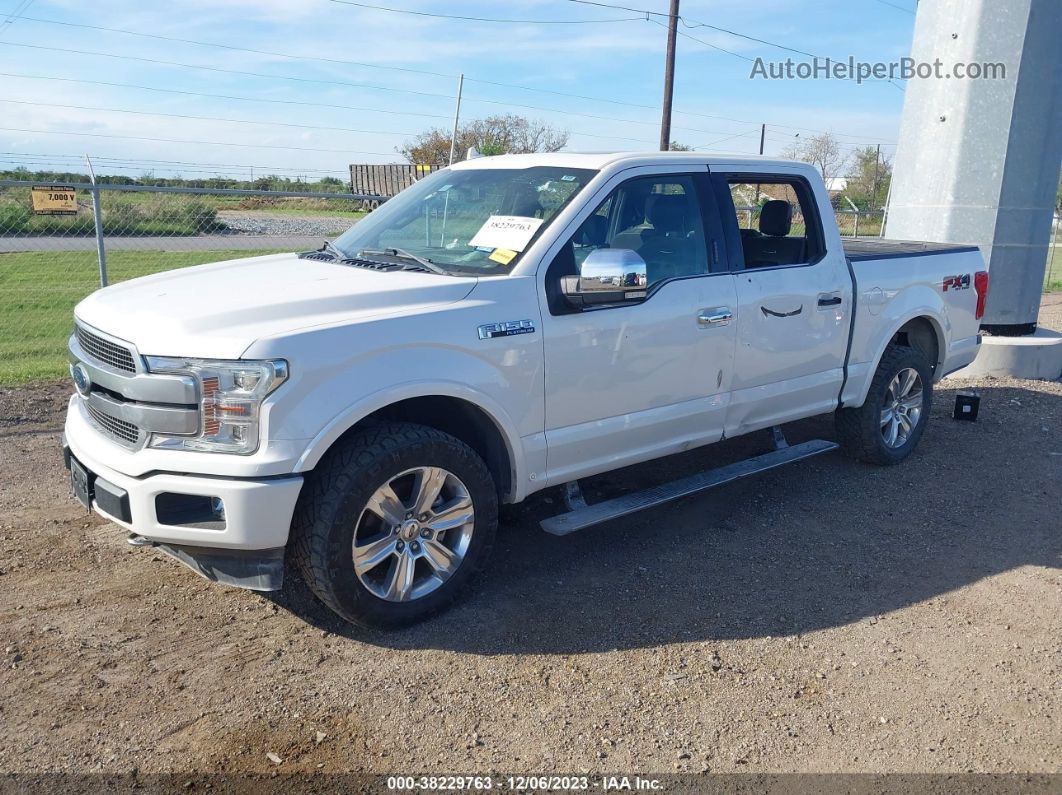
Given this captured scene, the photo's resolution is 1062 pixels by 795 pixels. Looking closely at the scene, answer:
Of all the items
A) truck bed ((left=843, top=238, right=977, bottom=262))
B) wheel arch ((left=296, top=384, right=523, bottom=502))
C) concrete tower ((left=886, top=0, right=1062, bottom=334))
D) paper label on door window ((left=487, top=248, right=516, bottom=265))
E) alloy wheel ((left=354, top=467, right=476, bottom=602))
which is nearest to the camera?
wheel arch ((left=296, top=384, right=523, bottom=502))

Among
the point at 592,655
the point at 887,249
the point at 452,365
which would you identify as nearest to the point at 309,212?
the point at 887,249

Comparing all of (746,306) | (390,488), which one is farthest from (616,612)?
(746,306)

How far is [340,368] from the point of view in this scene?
3.48 meters

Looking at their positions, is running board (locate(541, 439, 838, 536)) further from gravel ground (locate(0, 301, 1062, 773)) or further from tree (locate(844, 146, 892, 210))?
tree (locate(844, 146, 892, 210))

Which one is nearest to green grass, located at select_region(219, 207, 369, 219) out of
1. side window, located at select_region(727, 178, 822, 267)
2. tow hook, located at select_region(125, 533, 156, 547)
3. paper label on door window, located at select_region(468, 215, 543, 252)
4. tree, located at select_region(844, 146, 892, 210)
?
side window, located at select_region(727, 178, 822, 267)

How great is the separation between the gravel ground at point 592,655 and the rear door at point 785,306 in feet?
2.34

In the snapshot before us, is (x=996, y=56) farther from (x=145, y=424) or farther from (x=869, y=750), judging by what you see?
(x=145, y=424)

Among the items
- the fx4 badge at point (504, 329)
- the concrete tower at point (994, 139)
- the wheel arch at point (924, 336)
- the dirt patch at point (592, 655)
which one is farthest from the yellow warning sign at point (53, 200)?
the concrete tower at point (994, 139)

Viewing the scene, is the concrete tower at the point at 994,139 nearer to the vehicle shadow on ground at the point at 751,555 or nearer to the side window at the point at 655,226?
the vehicle shadow on ground at the point at 751,555

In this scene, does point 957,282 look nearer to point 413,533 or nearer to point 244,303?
point 413,533

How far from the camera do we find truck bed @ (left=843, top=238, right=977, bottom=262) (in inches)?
237

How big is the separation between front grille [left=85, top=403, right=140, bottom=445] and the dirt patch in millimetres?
843

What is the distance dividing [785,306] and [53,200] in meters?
6.17

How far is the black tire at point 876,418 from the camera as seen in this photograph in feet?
19.7
